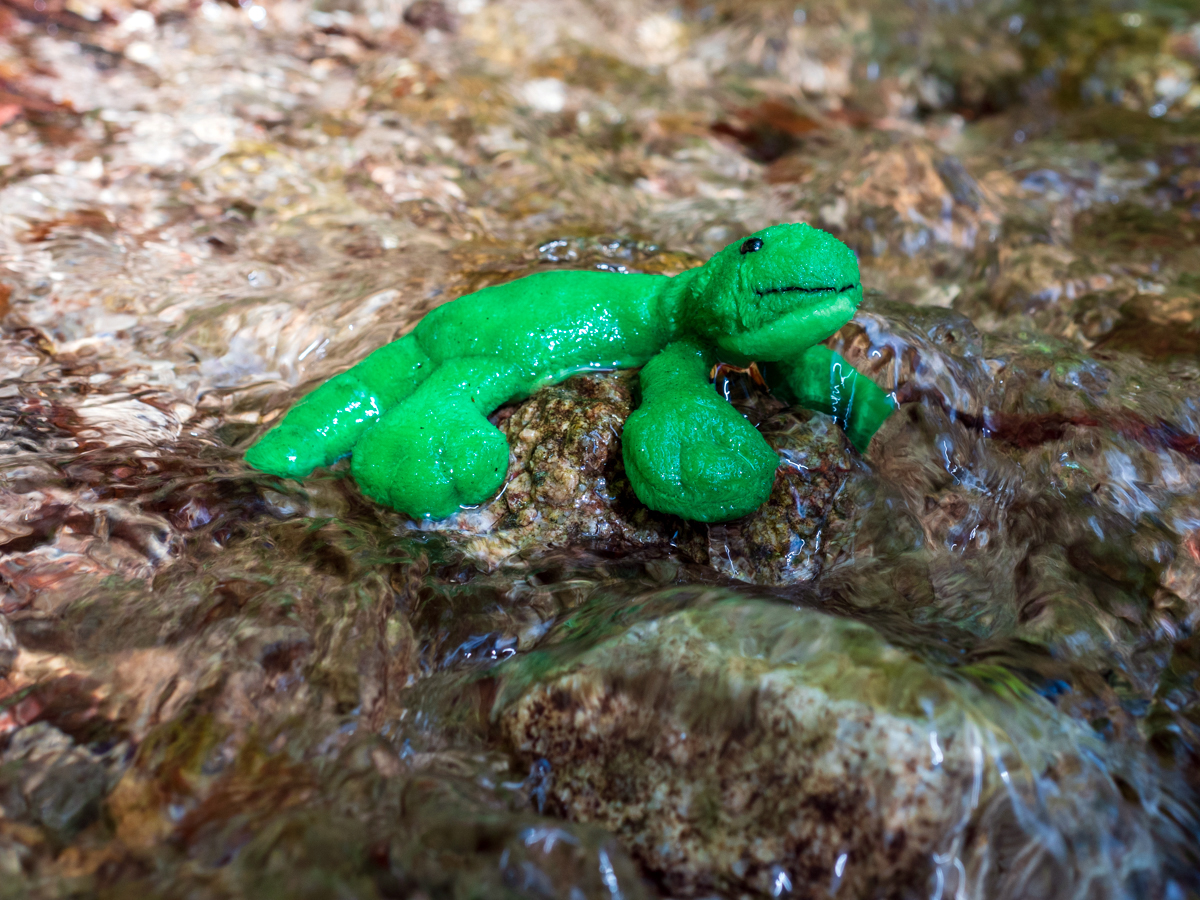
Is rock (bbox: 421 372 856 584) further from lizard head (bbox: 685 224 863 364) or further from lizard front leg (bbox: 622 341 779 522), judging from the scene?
lizard head (bbox: 685 224 863 364)

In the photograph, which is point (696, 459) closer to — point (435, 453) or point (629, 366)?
point (629, 366)

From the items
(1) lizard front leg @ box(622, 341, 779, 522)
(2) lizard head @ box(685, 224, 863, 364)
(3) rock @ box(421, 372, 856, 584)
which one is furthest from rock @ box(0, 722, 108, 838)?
(2) lizard head @ box(685, 224, 863, 364)

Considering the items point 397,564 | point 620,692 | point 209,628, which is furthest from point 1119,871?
point 209,628

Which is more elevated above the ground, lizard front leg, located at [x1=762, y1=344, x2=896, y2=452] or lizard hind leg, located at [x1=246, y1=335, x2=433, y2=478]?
lizard hind leg, located at [x1=246, y1=335, x2=433, y2=478]

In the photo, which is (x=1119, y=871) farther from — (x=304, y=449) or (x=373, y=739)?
(x=304, y=449)

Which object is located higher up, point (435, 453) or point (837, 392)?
point (435, 453)

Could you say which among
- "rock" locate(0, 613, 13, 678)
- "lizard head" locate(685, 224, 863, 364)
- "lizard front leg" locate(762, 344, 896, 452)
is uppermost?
"lizard head" locate(685, 224, 863, 364)

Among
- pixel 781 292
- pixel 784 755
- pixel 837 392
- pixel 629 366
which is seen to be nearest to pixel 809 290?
pixel 781 292

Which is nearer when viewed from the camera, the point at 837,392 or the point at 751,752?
the point at 751,752
